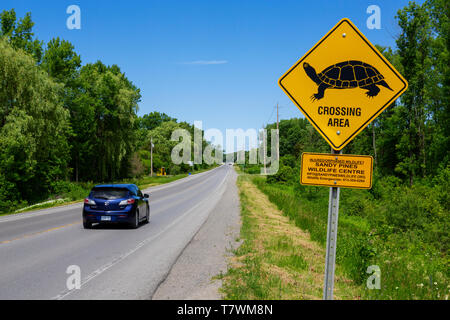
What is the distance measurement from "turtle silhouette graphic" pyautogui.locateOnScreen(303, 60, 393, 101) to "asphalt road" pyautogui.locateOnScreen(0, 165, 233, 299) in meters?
3.98

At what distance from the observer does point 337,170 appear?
414cm

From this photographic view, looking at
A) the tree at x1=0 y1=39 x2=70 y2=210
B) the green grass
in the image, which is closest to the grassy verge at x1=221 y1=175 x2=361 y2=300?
the green grass

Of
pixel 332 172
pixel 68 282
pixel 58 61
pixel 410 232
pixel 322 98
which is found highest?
pixel 58 61

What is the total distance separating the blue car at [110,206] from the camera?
44.7 feet

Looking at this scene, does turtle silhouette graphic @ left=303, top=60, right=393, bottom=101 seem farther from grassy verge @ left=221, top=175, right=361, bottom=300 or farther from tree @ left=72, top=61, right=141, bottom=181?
tree @ left=72, top=61, right=141, bottom=181

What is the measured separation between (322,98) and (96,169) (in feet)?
178

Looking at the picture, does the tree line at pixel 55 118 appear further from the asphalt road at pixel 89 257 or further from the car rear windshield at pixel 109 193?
the car rear windshield at pixel 109 193

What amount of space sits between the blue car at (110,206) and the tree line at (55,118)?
1639cm

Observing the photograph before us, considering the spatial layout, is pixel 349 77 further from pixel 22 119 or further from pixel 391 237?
pixel 22 119

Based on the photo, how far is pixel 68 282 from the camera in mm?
6648

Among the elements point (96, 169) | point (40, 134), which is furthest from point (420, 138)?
point (96, 169)

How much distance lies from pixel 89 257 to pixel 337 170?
6.82 meters

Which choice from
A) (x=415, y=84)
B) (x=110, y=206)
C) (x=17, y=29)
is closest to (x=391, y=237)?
(x=110, y=206)

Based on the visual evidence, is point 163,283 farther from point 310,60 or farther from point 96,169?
point 96,169
